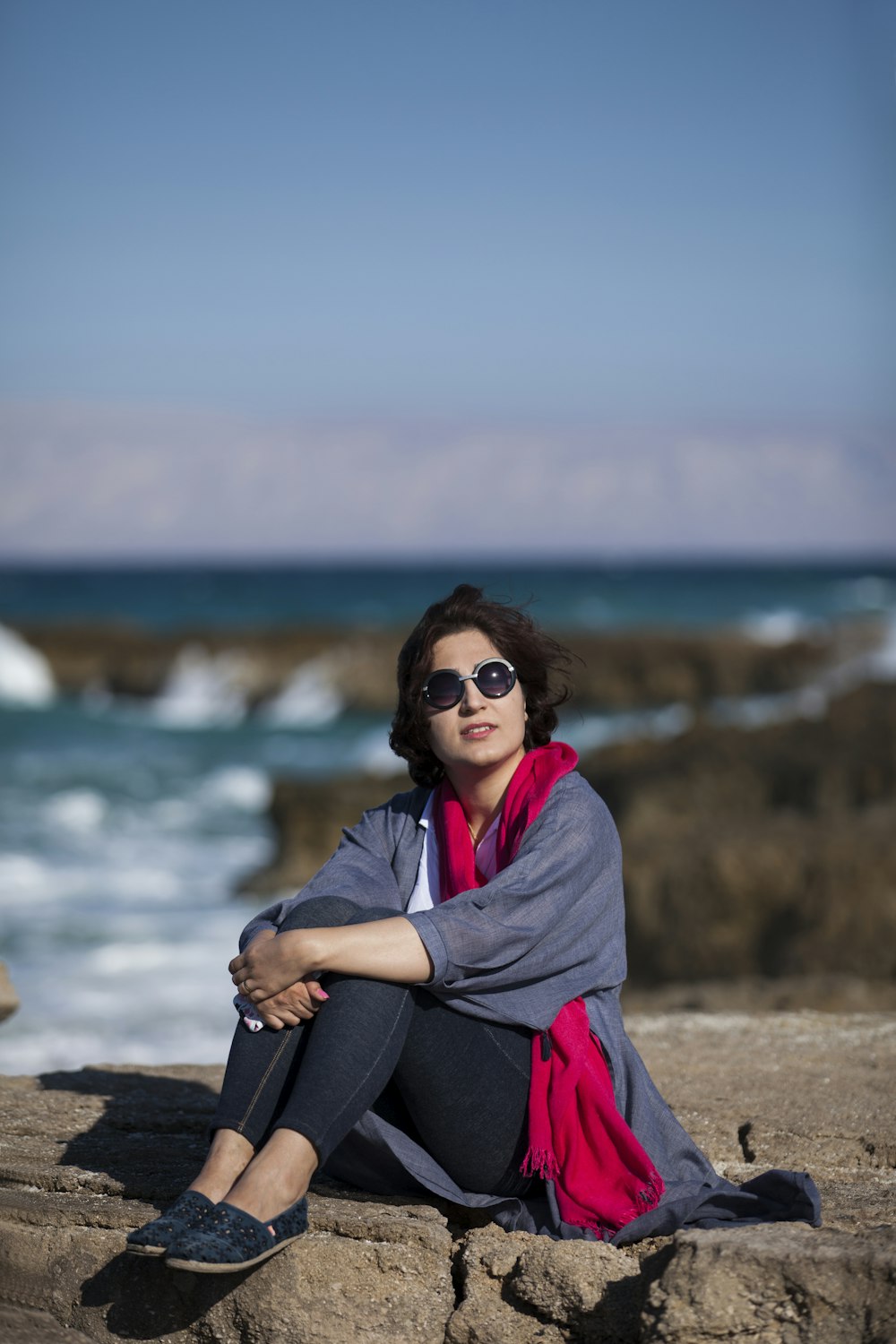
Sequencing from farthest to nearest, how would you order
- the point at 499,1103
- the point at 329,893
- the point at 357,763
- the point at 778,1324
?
the point at 357,763, the point at 329,893, the point at 499,1103, the point at 778,1324

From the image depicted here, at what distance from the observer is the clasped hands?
2799mm

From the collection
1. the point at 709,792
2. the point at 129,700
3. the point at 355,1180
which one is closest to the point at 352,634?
the point at 129,700


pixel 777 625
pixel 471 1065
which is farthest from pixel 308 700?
pixel 471 1065

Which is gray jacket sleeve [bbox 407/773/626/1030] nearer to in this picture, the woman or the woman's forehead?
the woman

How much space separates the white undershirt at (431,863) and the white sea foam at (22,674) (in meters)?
26.0

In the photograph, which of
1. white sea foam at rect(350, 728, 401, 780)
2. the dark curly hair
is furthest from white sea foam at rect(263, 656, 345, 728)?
the dark curly hair

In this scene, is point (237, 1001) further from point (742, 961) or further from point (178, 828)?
point (178, 828)

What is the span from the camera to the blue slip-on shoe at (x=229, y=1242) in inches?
99.3

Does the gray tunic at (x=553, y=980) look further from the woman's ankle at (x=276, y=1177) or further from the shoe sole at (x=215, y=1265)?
the shoe sole at (x=215, y=1265)

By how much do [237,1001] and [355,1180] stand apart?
56 cm

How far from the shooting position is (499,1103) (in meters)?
2.85

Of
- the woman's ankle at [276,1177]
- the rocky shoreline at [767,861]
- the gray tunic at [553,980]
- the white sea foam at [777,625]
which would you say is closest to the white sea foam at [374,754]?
the rocky shoreline at [767,861]

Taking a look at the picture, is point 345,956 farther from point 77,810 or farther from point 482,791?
point 77,810

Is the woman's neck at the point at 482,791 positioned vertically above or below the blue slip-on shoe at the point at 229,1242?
above
